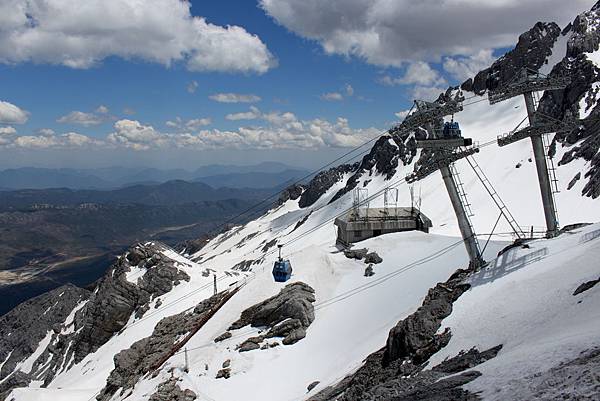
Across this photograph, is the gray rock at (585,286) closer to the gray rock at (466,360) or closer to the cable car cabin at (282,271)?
the gray rock at (466,360)

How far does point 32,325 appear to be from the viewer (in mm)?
90500

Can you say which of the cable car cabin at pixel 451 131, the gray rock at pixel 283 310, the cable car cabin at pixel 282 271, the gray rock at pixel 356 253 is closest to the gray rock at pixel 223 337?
the gray rock at pixel 283 310

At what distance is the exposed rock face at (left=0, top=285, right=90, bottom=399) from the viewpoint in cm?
8281

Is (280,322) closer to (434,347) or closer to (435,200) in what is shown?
(434,347)

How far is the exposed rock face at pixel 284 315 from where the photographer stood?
36.8 meters

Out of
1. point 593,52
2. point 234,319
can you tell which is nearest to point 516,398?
point 234,319

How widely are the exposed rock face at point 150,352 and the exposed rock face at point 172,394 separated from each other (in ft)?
32.9

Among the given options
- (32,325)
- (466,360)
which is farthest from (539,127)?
(32,325)

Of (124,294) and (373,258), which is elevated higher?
(373,258)

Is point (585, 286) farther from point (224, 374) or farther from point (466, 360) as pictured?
point (224, 374)

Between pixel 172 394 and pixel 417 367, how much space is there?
19.1 metres

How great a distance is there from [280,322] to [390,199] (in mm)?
146450

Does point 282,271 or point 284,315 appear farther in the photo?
point 282,271

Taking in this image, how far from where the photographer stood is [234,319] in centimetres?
4256
